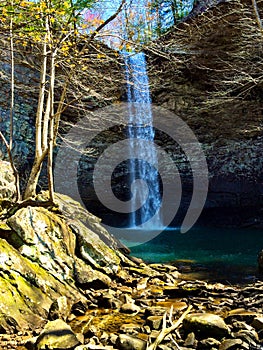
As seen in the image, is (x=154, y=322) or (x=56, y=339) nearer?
(x=56, y=339)

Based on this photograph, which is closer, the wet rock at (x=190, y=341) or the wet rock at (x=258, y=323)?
the wet rock at (x=190, y=341)

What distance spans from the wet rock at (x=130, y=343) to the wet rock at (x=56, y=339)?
404 millimetres

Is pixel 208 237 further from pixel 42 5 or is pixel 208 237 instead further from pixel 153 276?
pixel 42 5

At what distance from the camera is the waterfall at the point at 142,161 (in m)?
15.6

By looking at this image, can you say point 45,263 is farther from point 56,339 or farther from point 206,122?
point 206,122

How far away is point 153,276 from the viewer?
602 centimetres

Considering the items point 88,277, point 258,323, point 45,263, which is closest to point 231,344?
point 258,323

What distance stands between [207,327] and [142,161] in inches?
534

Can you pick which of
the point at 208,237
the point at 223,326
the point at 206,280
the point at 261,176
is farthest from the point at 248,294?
the point at 261,176

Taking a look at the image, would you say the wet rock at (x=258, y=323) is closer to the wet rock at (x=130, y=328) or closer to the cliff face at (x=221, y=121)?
the wet rock at (x=130, y=328)

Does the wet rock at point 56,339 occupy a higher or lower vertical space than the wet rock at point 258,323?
higher

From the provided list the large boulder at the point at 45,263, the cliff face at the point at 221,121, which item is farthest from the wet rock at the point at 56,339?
the cliff face at the point at 221,121

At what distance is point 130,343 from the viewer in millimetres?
3104

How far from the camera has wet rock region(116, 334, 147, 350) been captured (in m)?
3.06
